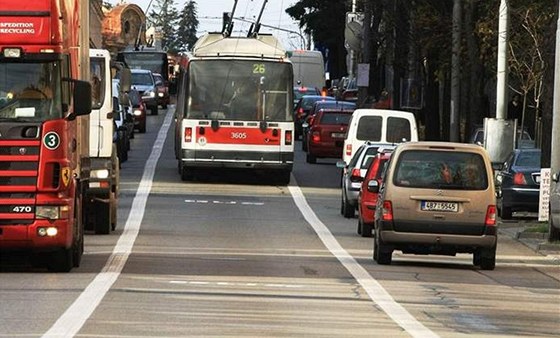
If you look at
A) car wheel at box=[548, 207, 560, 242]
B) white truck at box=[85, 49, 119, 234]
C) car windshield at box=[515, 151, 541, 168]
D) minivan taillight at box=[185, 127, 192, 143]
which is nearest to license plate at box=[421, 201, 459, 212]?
car wheel at box=[548, 207, 560, 242]

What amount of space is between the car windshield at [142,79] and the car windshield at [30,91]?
2371 inches

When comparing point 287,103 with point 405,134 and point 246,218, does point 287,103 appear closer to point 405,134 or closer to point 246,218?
point 405,134

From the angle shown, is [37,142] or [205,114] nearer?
[37,142]

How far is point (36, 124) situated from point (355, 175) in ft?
48.4

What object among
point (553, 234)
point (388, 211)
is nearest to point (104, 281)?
point (388, 211)

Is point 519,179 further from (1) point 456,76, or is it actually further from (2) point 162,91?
(2) point 162,91

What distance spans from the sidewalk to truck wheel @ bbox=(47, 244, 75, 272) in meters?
9.69

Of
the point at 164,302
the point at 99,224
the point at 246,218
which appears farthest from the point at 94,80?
the point at 164,302

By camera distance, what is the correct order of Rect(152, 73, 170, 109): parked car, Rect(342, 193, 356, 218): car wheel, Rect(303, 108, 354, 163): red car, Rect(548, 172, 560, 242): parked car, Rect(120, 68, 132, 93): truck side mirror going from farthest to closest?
Rect(152, 73, 170, 109): parked car < Rect(303, 108, 354, 163): red car < Rect(342, 193, 356, 218): car wheel < Rect(120, 68, 132, 93): truck side mirror < Rect(548, 172, 560, 242): parked car

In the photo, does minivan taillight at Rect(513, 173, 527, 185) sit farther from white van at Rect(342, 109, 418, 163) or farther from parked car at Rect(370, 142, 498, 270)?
parked car at Rect(370, 142, 498, 270)

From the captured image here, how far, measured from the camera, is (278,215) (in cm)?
3606

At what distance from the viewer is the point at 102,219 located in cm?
2953

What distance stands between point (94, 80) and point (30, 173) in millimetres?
7708

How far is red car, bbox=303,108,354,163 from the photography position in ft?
180
